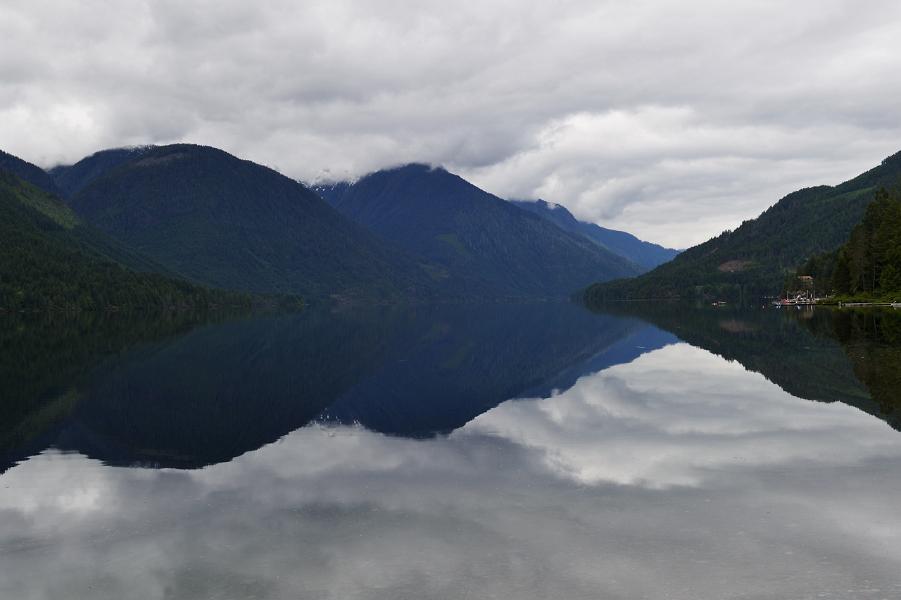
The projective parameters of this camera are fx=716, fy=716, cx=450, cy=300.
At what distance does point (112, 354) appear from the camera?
93.2 metres

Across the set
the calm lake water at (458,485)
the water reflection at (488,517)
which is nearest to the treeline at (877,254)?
the calm lake water at (458,485)

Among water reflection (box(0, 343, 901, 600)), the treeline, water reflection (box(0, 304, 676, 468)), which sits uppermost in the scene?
the treeline

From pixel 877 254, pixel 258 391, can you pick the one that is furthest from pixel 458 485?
pixel 877 254

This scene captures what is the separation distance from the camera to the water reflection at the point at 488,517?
65.4 ft

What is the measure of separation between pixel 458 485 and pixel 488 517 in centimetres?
492

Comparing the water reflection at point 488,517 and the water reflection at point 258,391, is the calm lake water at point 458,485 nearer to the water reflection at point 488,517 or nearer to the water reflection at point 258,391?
the water reflection at point 488,517

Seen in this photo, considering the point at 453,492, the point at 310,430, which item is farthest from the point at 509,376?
the point at 453,492

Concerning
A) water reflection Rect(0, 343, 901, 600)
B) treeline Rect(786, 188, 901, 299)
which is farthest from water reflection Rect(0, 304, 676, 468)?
treeline Rect(786, 188, 901, 299)

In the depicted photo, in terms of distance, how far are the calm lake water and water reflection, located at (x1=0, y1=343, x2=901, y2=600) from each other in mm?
111

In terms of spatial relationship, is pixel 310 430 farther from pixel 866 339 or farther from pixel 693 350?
pixel 866 339

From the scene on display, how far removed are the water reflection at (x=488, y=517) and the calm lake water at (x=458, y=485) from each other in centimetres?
11

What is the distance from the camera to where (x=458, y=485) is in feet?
99.9

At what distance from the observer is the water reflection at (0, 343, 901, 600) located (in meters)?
19.9

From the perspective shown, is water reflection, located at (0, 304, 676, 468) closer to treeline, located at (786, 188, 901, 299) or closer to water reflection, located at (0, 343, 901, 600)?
water reflection, located at (0, 343, 901, 600)
